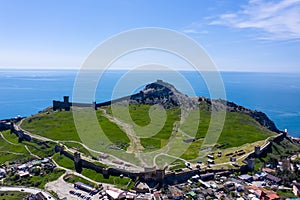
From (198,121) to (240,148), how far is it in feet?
53.1

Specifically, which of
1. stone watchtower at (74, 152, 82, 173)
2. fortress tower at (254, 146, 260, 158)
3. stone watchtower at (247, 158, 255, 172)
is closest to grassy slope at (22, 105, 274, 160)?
fortress tower at (254, 146, 260, 158)

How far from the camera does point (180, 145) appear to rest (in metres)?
43.8

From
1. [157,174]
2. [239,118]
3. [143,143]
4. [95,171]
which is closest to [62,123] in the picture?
[143,143]

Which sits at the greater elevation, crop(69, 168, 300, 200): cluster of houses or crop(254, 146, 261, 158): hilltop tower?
crop(254, 146, 261, 158): hilltop tower

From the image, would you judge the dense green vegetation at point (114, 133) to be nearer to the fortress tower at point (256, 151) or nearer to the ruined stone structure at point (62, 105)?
the ruined stone structure at point (62, 105)

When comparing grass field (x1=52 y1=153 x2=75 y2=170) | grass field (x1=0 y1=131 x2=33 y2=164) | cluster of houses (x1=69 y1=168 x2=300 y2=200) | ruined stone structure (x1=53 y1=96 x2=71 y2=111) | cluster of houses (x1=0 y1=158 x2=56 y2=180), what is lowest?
grass field (x1=0 y1=131 x2=33 y2=164)

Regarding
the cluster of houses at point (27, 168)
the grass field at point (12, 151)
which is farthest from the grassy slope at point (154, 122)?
the cluster of houses at point (27, 168)

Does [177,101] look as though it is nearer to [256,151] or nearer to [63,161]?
[256,151]

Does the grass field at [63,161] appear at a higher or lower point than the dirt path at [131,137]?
lower

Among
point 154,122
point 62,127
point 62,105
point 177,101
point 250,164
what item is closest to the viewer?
point 250,164

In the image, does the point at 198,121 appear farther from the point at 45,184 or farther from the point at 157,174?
the point at 45,184

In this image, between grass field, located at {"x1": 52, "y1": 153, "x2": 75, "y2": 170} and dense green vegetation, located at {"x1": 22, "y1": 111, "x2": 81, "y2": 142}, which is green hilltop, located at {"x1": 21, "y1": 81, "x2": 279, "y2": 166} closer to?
dense green vegetation, located at {"x1": 22, "y1": 111, "x2": 81, "y2": 142}

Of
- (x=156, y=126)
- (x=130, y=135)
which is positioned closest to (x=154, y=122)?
(x=156, y=126)

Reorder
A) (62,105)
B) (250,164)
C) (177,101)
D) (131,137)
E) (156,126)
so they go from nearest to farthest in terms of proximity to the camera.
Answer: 1. (250,164)
2. (131,137)
3. (156,126)
4. (62,105)
5. (177,101)
